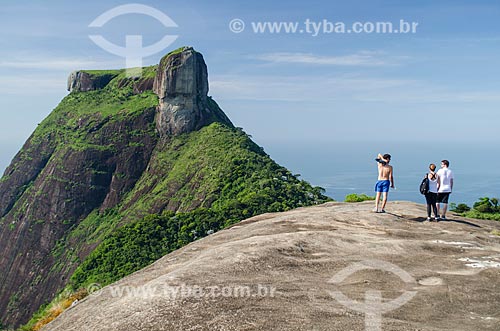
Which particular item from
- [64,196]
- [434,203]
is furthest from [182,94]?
[434,203]

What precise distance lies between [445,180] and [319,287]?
10119 millimetres

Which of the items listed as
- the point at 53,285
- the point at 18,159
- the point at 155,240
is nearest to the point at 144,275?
the point at 155,240

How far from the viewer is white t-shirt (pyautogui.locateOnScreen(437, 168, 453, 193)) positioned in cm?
1770

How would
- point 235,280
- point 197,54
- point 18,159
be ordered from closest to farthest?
point 235,280, point 197,54, point 18,159

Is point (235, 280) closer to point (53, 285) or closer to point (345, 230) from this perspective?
point (345, 230)

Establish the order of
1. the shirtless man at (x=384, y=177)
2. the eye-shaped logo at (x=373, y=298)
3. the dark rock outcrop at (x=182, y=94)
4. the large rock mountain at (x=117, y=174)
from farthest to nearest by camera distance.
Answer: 1. the dark rock outcrop at (x=182, y=94)
2. the large rock mountain at (x=117, y=174)
3. the shirtless man at (x=384, y=177)
4. the eye-shaped logo at (x=373, y=298)

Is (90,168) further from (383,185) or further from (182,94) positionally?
(383,185)

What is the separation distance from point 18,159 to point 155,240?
84.6m

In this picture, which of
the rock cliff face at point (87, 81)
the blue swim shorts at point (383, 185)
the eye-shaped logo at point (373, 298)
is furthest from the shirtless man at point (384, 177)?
the rock cliff face at point (87, 81)

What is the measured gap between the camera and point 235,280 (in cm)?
1027

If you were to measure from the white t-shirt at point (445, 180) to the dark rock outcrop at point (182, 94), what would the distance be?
88.5 m

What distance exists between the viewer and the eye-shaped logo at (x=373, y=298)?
860 cm

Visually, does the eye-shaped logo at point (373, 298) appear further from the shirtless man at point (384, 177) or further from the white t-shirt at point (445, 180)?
the white t-shirt at point (445, 180)

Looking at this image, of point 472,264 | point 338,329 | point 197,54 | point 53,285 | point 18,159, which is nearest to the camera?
point 338,329
